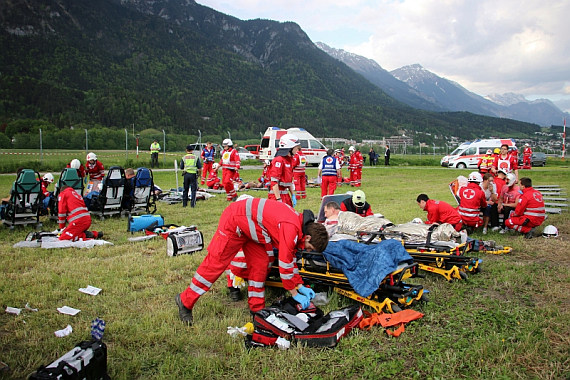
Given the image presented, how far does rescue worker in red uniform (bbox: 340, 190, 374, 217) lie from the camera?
721 cm

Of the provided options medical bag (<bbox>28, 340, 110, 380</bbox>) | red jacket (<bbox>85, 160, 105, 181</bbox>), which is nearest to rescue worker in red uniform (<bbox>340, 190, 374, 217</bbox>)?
medical bag (<bbox>28, 340, 110, 380</bbox>)

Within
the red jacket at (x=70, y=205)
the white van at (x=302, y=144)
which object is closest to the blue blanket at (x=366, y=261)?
the red jacket at (x=70, y=205)

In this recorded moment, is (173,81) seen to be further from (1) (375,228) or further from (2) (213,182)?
(1) (375,228)

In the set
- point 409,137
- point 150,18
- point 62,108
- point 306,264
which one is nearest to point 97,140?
point 62,108

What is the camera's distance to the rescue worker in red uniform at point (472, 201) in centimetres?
812

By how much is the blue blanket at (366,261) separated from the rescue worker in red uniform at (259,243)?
720 mm

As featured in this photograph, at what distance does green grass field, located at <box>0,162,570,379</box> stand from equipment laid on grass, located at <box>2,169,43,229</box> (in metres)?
2.37

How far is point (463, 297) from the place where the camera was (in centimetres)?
487

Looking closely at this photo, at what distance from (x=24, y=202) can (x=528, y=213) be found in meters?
11.0

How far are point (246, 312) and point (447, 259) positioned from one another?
2936 mm

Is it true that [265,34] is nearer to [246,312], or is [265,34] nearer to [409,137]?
[409,137]

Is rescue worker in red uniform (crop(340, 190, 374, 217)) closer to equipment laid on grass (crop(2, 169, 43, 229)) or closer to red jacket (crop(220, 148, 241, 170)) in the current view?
red jacket (crop(220, 148, 241, 170))

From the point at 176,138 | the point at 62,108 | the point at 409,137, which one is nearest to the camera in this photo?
the point at 176,138

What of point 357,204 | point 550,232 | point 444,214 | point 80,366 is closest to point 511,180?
point 550,232
